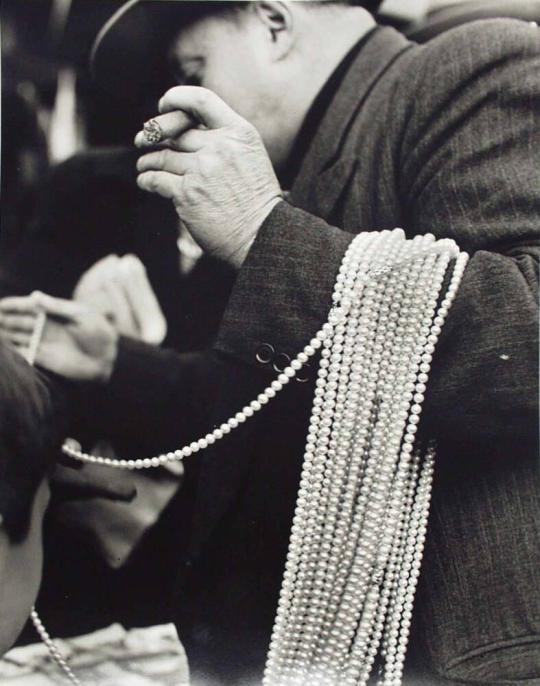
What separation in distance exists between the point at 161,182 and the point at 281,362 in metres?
0.21

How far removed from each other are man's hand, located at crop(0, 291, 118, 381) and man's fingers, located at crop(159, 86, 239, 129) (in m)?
0.22

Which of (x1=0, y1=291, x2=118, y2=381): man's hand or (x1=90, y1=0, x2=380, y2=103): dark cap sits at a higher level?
(x1=90, y1=0, x2=380, y2=103): dark cap

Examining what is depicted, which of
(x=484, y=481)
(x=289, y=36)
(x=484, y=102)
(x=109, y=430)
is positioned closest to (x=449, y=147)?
(x=484, y=102)

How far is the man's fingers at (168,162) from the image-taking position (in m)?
0.74

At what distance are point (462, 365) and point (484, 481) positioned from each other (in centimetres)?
12

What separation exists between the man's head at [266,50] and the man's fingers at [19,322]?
0.28 meters

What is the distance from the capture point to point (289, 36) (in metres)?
0.77

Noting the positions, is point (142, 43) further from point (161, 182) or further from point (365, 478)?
point (365, 478)

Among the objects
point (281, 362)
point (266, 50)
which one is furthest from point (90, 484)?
point (266, 50)

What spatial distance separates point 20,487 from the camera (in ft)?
2.67

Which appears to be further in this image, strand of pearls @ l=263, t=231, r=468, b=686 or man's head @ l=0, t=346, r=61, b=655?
man's head @ l=0, t=346, r=61, b=655

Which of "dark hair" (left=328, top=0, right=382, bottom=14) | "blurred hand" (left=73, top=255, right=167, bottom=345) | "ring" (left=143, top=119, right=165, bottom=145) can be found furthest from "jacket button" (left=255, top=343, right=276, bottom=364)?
"dark hair" (left=328, top=0, right=382, bottom=14)

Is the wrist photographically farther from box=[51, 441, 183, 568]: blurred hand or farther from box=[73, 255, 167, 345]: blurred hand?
box=[51, 441, 183, 568]: blurred hand

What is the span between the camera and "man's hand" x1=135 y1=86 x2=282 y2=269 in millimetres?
730
